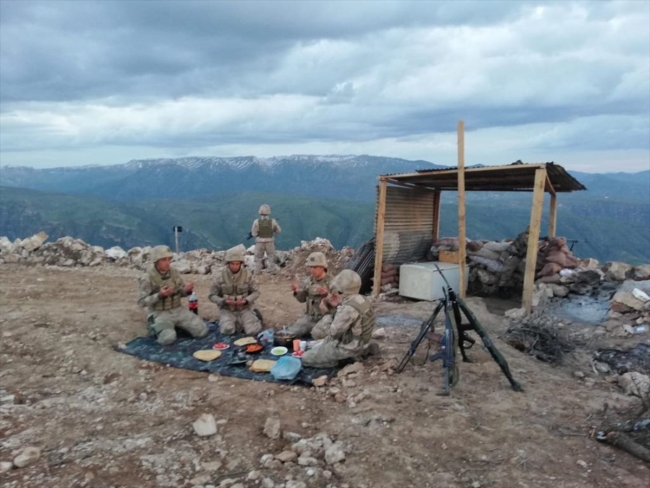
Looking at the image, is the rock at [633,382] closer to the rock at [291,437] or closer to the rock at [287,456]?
the rock at [291,437]

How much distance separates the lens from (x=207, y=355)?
5953 millimetres

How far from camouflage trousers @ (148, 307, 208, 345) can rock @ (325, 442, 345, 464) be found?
358 centimetres

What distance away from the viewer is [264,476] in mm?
3393

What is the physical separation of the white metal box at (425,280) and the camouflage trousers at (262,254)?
4.28 m

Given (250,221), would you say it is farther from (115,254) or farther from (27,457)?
(27,457)

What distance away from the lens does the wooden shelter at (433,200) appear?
8.26m

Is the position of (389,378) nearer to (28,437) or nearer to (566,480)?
(566,480)

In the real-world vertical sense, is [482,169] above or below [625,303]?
above

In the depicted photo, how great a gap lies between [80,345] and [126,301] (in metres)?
2.97

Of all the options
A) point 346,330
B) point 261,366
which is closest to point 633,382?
point 346,330

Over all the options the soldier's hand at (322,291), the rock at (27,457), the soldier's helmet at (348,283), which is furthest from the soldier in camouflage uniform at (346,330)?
the rock at (27,457)

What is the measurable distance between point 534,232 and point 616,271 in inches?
131

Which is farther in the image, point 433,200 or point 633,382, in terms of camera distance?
point 433,200

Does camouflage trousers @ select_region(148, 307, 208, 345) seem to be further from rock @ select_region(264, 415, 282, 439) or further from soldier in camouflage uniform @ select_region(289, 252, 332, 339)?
rock @ select_region(264, 415, 282, 439)
